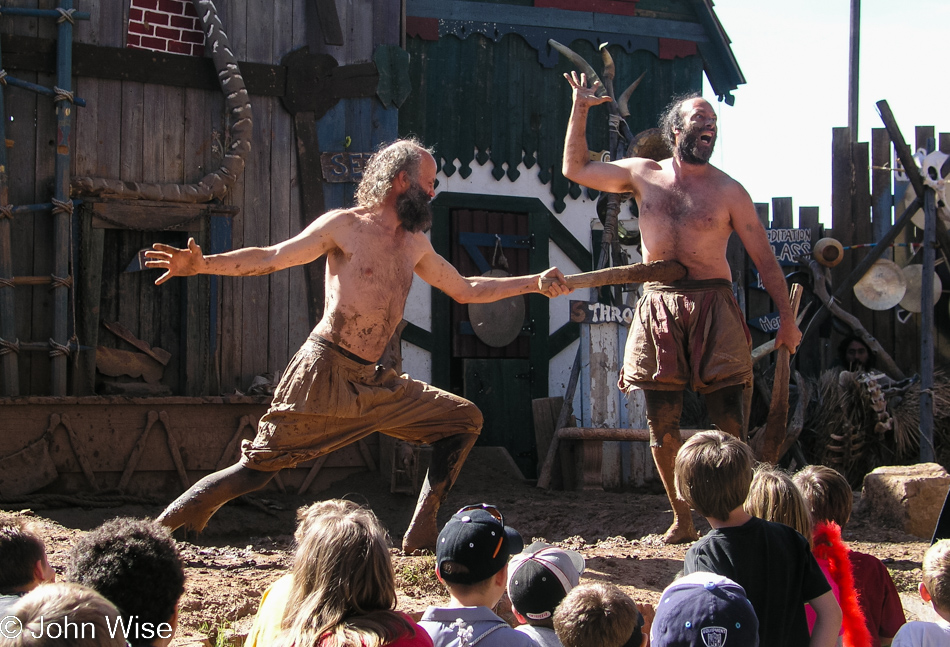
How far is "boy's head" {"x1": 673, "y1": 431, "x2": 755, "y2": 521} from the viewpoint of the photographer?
2.48m

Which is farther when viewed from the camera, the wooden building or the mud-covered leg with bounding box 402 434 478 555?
the wooden building

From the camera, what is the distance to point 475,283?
15.6 feet

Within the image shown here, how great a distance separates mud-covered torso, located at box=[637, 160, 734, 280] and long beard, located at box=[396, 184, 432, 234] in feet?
3.87

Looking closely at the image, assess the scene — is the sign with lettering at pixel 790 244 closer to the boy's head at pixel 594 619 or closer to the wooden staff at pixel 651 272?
the wooden staff at pixel 651 272

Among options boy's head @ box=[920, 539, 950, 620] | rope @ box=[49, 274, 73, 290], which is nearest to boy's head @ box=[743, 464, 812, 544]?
boy's head @ box=[920, 539, 950, 620]

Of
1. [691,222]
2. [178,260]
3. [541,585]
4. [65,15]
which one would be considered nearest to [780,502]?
[541,585]

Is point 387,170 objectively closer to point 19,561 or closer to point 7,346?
point 19,561

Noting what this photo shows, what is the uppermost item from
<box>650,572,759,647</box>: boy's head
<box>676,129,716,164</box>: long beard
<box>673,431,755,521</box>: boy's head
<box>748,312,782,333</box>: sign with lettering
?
<box>676,129,716,164</box>: long beard

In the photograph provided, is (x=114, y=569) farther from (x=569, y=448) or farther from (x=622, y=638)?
(x=569, y=448)

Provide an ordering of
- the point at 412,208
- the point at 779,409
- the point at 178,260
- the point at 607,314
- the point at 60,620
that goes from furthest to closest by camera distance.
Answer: the point at 607,314 < the point at 779,409 < the point at 412,208 < the point at 178,260 < the point at 60,620

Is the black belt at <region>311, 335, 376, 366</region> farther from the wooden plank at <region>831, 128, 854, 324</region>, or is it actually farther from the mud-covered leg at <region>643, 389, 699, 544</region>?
the wooden plank at <region>831, 128, 854, 324</region>

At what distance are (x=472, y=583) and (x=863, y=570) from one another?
1290 mm

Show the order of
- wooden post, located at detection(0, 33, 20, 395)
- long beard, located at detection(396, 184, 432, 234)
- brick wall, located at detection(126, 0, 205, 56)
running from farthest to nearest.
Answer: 1. brick wall, located at detection(126, 0, 205, 56)
2. wooden post, located at detection(0, 33, 20, 395)
3. long beard, located at detection(396, 184, 432, 234)

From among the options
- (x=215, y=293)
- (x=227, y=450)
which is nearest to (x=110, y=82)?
(x=215, y=293)
